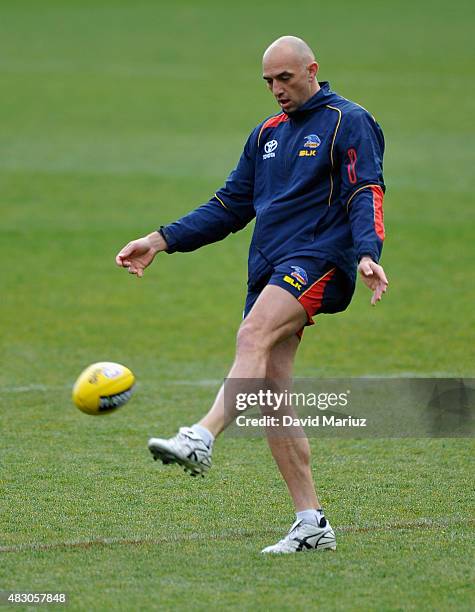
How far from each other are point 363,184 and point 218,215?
1.02 meters

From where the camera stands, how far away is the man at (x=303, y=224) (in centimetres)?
633

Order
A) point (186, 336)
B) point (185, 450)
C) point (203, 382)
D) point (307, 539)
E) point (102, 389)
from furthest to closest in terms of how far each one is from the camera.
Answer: point (186, 336) < point (203, 382) < point (307, 539) < point (102, 389) < point (185, 450)

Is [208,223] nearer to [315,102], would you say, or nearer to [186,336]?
[315,102]

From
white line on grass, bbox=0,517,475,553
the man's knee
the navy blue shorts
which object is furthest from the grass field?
the navy blue shorts

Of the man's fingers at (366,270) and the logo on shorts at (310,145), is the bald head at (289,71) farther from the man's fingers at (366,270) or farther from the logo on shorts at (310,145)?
the man's fingers at (366,270)

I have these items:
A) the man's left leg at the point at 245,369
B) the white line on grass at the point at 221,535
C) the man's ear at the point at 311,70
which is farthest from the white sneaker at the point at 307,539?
the man's ear at the point at 311,70

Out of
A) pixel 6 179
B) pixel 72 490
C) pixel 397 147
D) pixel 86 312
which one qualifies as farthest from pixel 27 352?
pixel 397 147

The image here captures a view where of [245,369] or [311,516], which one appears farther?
[311,516]

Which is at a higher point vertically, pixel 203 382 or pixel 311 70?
pixel 311 70

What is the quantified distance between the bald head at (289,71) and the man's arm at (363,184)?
30cm

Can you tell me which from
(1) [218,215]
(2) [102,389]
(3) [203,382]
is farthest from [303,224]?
(3) [203,382]

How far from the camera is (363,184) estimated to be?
6422mm

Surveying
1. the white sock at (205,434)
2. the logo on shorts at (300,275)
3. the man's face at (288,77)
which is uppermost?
the man's face at (288,77)

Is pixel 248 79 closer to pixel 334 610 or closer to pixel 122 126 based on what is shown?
pixel 122 126
